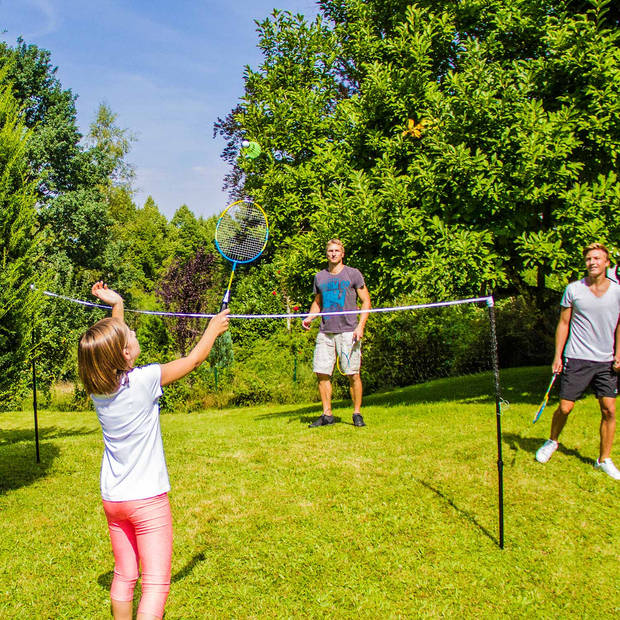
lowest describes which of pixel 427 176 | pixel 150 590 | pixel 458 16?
pixel 150 590

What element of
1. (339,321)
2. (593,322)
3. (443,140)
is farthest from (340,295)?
(593,322)

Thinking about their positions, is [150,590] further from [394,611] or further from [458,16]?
[458,16]

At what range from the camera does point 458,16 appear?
28.3 ft

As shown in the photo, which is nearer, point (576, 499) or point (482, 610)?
point (482, 610)

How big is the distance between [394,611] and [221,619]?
3.48ft

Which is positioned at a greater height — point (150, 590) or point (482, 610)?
point (150, 590)

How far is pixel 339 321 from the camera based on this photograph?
7363 mm

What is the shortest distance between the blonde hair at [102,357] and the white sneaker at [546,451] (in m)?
4.53

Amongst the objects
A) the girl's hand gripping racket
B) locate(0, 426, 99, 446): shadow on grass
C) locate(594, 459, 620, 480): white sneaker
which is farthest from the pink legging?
locate(0, 426, 99, 446): shadow on grass

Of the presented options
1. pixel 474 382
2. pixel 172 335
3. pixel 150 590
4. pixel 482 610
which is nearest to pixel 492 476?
pixel 482 610

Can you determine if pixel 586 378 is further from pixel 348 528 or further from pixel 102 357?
pixel 102 357

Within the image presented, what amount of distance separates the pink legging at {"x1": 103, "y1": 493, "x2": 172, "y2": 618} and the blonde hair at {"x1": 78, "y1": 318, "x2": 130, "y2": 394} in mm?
639

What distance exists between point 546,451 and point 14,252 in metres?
5.98

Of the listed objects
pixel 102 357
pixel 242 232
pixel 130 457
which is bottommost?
pixel 130 457
